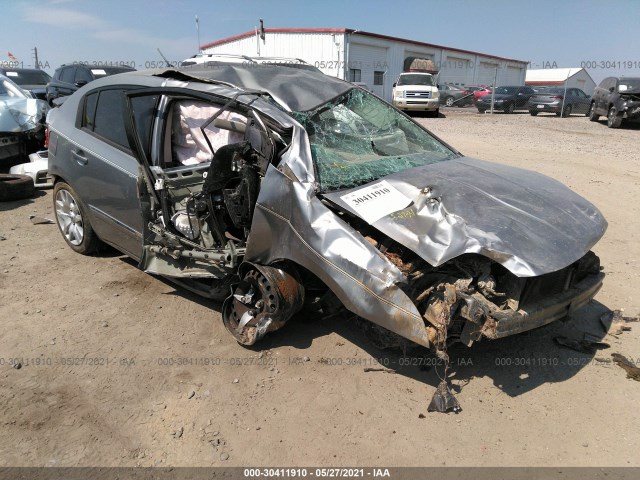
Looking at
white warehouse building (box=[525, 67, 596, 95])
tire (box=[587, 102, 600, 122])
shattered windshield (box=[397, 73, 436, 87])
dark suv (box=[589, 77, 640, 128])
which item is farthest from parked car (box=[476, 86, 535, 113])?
white warehouse building (box=[525, 67, 596, 95])

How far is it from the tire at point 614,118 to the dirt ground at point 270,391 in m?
14.4

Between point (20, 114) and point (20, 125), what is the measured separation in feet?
0.87

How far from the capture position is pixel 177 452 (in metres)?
2.65

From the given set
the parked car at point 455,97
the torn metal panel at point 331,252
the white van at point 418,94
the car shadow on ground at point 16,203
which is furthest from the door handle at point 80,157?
the parked car at point 455,97

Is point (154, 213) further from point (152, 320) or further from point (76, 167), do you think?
point (76, 167)

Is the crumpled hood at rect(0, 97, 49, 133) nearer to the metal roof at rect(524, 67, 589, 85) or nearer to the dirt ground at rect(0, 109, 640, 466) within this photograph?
the dirt ground at rect(0, 109, 640, 466)

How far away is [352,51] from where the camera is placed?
30422 mm

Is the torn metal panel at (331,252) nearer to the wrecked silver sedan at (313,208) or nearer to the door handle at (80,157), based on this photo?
the wrecked silver sedan at (313,208)

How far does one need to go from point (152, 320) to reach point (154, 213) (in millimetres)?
866

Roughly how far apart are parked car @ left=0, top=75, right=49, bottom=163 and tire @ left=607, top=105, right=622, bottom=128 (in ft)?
55.1

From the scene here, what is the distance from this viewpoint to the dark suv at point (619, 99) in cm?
1564

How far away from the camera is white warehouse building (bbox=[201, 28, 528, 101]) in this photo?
29.3m

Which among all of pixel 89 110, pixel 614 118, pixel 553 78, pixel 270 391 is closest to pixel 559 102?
pixel 614 118

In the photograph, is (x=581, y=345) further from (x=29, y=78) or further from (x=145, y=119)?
(x=29, y=78)
